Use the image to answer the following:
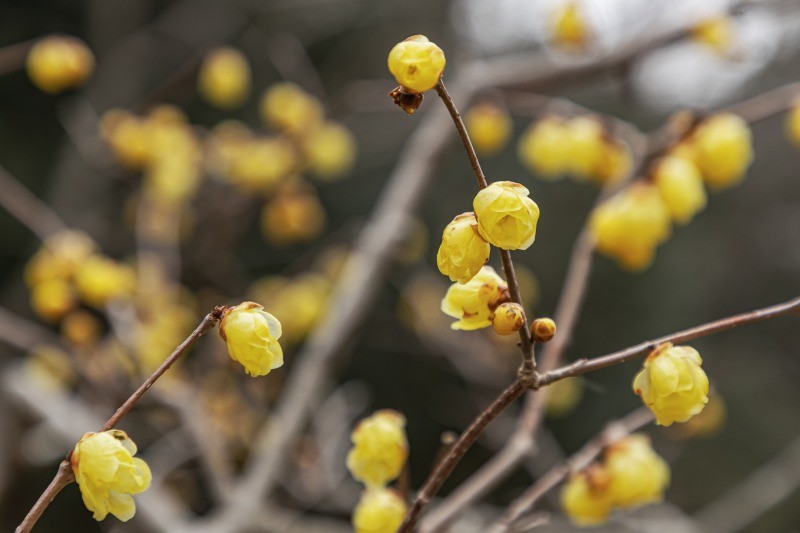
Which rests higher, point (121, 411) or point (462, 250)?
point (462, 250)

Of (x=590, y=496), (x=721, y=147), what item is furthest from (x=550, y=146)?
(x=590, y=496)

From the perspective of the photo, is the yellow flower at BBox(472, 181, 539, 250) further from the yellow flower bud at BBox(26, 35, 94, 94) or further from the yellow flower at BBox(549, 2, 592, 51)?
the yellow flower bud at BBox(26, 35, 94, 94)

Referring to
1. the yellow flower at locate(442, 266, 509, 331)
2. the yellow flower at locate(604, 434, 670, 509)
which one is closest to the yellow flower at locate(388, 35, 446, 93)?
the yellow flower at locate(442, 266, 509, 331)

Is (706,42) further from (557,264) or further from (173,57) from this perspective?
(173,57)

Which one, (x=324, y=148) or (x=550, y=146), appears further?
(x=324, y=148)

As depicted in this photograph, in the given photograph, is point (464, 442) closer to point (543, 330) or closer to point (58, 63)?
point (543, 330)

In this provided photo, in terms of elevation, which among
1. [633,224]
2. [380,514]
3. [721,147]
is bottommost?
[380,514]

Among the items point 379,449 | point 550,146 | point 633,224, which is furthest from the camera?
point 550,146
